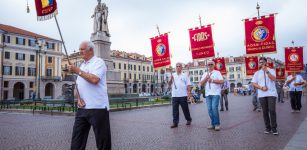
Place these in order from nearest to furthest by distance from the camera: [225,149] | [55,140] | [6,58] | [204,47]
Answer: [225,149] < [55,140] < [204,47] < [6,58]

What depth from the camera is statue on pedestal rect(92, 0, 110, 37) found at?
68.6ft

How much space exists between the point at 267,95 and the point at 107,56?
16785 millimetres

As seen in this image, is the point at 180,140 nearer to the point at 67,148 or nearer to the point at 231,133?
the point at 231,133

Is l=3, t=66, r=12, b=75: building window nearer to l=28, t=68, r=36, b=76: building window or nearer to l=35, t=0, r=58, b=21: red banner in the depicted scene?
l=28, t=68, r=36, b=76: building window

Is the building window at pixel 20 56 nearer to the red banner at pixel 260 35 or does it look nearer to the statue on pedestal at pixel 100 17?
the statue on pedestal at pixel 100 17

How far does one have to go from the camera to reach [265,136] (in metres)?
5.71

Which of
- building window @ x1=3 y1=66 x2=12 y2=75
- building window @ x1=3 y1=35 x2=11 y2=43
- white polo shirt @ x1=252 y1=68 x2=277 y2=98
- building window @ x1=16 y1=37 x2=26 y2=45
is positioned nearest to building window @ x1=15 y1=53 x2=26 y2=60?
building window @ x1=16 y1=37 x2=26 y2=45

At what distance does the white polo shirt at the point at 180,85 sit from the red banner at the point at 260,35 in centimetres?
575

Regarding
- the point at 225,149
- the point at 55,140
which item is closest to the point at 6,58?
the point at 55,140

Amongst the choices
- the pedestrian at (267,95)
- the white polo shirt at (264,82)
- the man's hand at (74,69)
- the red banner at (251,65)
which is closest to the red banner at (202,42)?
the white polo shirt at (264,82)

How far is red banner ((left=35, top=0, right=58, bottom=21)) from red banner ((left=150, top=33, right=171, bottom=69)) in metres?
11.2

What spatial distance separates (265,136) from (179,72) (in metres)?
3.16

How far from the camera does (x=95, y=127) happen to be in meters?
3.13

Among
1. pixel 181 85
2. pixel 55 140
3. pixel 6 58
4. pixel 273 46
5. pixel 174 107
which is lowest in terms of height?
pixel 55 140
